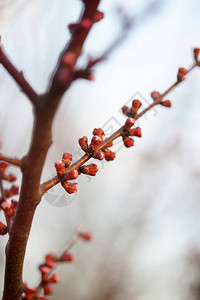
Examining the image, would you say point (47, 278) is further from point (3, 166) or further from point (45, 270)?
point (3, 166)

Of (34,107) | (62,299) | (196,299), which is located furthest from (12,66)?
(62,299)

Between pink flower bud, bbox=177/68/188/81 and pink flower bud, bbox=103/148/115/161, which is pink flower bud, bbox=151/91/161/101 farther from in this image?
pink flower bud, bbox=103/148/115/161

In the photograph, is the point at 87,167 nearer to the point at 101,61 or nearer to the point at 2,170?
the point at 2,170

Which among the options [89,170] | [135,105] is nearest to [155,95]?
[135,105]

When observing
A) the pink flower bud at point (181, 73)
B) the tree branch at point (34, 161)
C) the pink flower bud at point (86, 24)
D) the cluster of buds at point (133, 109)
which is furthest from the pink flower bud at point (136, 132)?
the pink flower bud at point (86, 24)

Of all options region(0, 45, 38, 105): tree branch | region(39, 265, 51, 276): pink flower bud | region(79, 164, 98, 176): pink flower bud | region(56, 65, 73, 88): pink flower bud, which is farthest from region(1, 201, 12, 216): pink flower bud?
region(56, 65, 73, 88): pink flower bud

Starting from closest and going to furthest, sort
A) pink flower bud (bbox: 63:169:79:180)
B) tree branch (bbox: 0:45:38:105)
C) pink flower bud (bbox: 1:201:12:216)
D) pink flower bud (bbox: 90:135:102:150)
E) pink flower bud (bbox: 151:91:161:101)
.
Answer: tree branch (bbox: 0:45:38:105), pink flower bud (bbox: 63:169:79:180), pink flower bud (bbox: 90:135:102:150), pink flower bud (bbox: 1:201:12:216), pink flower bud (bbox: 151:91:161:101)
